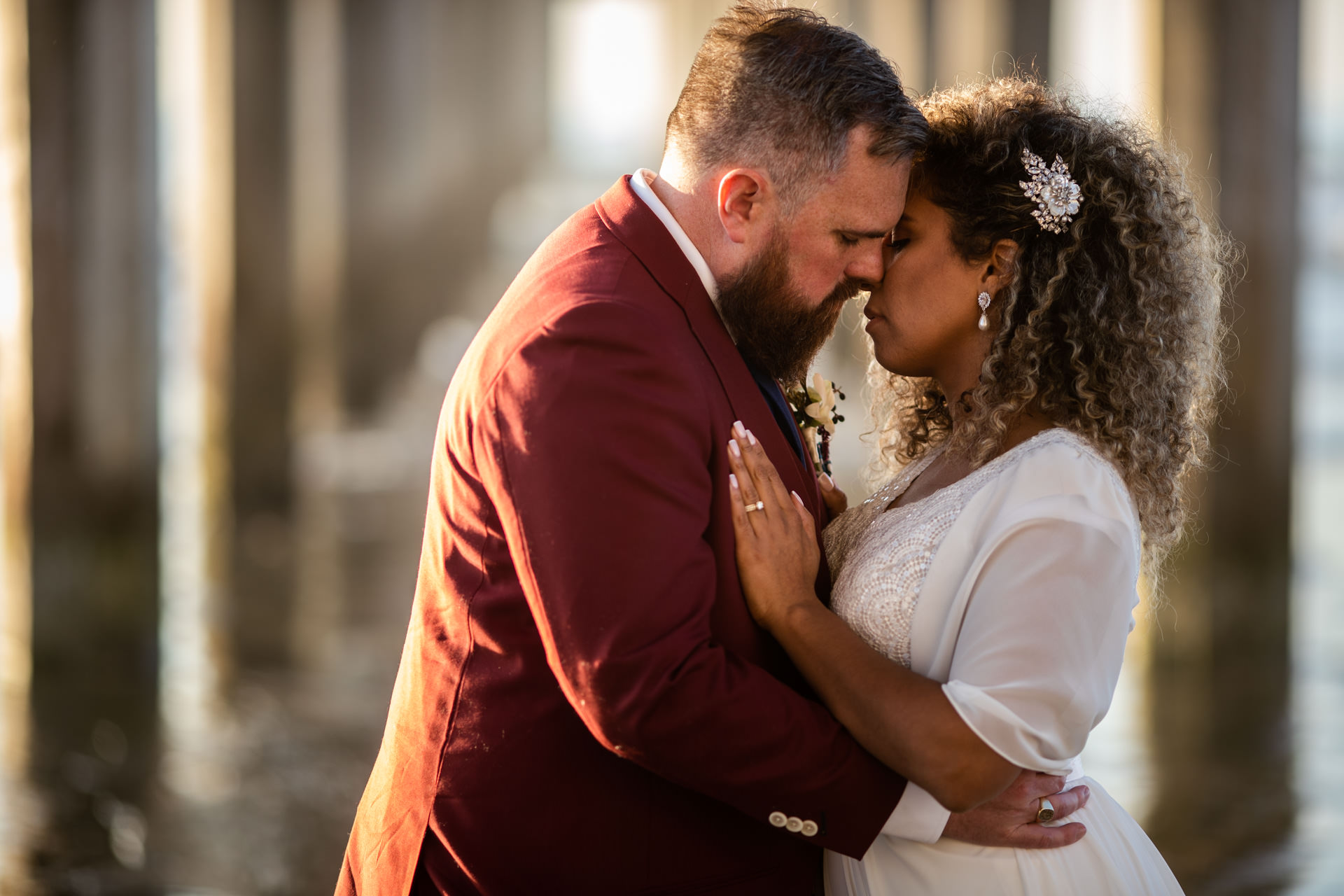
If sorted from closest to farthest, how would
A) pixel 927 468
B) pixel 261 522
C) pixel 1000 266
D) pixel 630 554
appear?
pixel 630 554 → pixel 1000 266 → pixel 927 468 → pixel 261 522

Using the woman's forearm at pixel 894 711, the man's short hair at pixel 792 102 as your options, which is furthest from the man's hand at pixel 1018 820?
the man's short hair at pixel 792 102

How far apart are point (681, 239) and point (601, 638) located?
725 mm

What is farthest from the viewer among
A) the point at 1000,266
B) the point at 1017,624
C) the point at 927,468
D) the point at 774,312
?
the point at 927,468

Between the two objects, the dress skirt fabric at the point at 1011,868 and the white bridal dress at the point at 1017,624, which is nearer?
the white bridal dress at the point at 1017,624

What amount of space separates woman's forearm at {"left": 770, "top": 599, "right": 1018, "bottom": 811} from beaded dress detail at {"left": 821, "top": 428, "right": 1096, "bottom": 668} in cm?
10

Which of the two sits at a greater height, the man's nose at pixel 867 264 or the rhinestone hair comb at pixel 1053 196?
the rhinestone hair comb at pixel 1053 196

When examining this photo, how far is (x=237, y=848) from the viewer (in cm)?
452

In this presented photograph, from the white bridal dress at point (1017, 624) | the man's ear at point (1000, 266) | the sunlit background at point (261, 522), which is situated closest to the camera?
the white bridal dress at point (1017, 624)

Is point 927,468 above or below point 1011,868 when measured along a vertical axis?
above

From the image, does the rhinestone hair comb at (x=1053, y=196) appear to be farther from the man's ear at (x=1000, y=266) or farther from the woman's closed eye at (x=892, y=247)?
the woman's closed eye at (x=892, y=247)

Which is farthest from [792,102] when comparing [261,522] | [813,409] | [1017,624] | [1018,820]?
[261,522]

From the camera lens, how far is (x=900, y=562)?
2432mm

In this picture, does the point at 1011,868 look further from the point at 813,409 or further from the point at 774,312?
the point at 774,312

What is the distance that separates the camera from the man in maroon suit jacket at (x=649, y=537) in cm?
204
